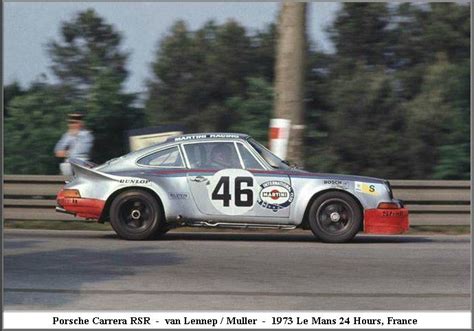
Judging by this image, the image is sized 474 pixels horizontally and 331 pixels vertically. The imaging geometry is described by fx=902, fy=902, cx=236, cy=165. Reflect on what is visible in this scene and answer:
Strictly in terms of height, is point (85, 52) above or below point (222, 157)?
above

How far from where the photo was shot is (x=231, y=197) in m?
11.7

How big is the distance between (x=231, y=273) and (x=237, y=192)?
2.39m

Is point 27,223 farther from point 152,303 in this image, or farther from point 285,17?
point 152,303

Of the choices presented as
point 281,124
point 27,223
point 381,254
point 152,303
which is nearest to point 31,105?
point 27,223

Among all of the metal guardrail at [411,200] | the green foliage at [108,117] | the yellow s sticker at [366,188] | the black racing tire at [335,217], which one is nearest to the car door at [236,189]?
the black racing tire at [335,217]

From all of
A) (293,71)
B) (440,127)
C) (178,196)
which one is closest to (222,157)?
(178,196)

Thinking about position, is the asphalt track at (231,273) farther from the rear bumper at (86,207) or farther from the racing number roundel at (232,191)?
the racing number roundel at (232,191)

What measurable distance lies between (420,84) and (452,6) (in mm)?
2249

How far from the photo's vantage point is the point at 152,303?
795cm

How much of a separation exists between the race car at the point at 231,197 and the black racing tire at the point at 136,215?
13 mm

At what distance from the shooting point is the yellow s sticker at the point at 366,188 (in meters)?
11.7

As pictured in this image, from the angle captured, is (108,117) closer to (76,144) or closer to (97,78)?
(97,78)

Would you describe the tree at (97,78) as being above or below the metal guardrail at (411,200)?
above

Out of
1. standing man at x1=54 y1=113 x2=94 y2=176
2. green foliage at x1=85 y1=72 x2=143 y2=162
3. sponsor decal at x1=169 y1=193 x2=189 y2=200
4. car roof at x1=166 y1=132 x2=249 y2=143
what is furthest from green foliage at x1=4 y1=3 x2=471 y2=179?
sponsor decal at x1=169 y1=193 x2=189 y2=200
